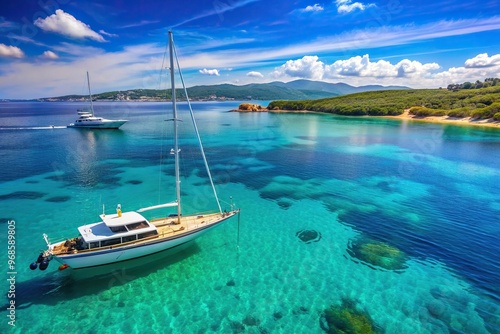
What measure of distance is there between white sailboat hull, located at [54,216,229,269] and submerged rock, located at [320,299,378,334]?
11.0 meters

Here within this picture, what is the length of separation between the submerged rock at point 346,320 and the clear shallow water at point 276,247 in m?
0.37

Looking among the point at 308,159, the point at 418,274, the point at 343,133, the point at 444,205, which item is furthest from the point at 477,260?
the point at 343,133

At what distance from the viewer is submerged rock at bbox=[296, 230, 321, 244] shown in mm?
24859

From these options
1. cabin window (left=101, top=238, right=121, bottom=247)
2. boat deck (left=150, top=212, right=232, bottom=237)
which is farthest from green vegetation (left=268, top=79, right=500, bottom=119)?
cabin window (left=101, top=238, right=121, bottom=247)

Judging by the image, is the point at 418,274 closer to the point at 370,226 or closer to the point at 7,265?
the point at 370,226

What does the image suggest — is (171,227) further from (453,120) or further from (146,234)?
(453,120)

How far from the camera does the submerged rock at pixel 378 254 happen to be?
21.3 metres

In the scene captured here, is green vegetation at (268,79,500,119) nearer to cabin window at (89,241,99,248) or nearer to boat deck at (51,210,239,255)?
boat deck at (51,210,239,255)

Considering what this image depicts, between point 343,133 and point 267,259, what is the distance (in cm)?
7296

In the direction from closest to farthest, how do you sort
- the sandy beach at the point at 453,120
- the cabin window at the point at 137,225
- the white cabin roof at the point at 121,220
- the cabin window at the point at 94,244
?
the cabin window at the point at 94,244 → the white cabin roof at the point at 121,220 → the cabin window at the point at 137,225 → the sandy beach at the point at 453,120

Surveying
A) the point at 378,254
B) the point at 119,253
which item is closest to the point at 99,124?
the point at 119,253

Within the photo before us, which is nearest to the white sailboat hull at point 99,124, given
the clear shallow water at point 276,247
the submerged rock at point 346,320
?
the clear shallow water at point 276,247

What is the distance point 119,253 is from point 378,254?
20.2m

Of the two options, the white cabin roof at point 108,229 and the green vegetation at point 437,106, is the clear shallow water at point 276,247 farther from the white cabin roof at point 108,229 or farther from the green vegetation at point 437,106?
the green vegetation at point 437,106
